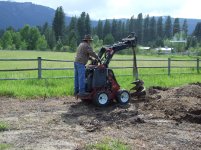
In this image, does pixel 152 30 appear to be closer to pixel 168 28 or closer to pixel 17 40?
pixel 168 28

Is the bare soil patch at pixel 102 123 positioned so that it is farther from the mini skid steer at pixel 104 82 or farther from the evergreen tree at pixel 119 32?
the evergreen tree at pixel 119 32

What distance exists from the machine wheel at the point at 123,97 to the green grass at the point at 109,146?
442 centimetres

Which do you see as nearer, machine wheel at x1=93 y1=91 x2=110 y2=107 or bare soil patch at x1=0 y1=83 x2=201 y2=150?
bare soil patch at x1=0 y1=83 x2=201 y2=150

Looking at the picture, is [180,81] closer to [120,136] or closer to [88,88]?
[88,88]

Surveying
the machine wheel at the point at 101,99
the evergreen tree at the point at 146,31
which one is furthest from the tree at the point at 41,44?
the machine wheel at the point at 101,99

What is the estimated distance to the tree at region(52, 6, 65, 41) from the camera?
129 m

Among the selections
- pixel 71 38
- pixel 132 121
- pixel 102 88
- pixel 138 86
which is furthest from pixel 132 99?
pixel 71 38

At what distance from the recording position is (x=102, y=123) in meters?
9.67

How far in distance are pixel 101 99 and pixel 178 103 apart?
7.08 ft

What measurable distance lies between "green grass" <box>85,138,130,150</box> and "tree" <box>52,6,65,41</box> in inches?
4818

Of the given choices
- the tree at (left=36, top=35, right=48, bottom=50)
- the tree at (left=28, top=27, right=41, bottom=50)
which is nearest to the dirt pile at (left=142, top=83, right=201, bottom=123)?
the tree at (left=36, top=35, right=48, bottom=50)

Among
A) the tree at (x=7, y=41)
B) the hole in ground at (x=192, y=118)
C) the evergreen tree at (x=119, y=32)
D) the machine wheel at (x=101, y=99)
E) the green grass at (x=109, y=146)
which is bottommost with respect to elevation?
the hole in ground at (x=192, y=118)

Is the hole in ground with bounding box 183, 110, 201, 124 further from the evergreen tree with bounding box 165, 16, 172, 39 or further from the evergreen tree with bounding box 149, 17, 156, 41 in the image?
the evergreen tree with bounding box 165, 16, 172, 39

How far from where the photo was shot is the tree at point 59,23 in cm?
12925
